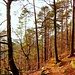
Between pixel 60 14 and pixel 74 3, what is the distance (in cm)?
1463

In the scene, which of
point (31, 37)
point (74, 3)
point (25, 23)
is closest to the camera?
point (74, 3)

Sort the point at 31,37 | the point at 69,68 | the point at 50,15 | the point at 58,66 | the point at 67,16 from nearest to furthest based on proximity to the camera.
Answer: the point at 69,68 → the point at 58,66 → the point at 50,15 → the point at 67,16 → the point at 31,37

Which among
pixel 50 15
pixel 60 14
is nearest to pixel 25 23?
pixel 60 14

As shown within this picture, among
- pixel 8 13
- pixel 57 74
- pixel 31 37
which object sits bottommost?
pixel 57 74

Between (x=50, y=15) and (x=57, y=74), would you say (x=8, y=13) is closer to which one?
(x=57, y=74)

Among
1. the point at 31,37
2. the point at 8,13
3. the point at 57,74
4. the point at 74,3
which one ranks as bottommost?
the point at 57,74

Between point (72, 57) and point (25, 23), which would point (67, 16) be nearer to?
point (25, 23)

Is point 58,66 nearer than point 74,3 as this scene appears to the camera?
Yes

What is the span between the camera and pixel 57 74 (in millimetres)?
15180

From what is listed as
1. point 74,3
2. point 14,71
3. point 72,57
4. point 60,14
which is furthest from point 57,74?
point 60,14

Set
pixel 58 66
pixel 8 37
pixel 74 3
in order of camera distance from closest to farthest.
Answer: pixel 8 37 → pixel 58 66 → pixel 74 3

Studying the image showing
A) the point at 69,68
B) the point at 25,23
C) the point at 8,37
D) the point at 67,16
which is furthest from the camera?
the point at 25,23

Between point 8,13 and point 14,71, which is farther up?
point 8,13

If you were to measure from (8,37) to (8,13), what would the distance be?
26.1 inches
